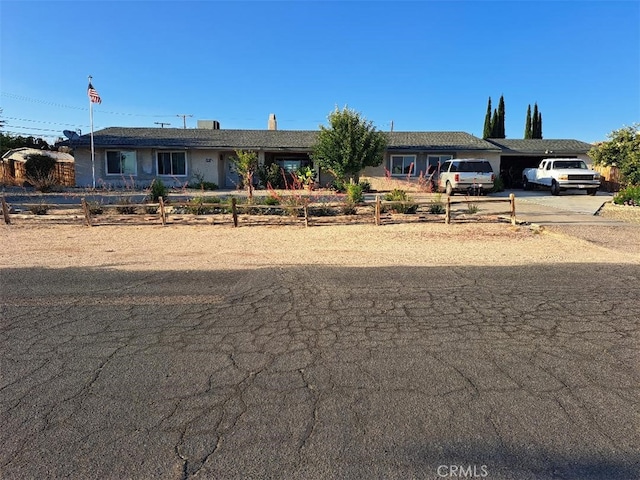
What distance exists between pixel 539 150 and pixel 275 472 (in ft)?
102

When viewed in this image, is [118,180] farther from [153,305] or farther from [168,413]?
[168,413]

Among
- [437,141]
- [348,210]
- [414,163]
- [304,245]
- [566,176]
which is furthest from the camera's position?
[437,141]

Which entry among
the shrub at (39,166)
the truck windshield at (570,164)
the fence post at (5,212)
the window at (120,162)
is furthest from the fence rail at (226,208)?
the shrub at (39,166)

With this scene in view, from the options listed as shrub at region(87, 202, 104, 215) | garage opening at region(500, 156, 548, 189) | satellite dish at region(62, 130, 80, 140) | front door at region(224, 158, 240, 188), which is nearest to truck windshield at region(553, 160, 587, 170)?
garage opening at region(500, 156, 548, 189)

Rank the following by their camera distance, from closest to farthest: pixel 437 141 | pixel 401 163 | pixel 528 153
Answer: pixel 401 163
pixel 528 153
pixel 437 141

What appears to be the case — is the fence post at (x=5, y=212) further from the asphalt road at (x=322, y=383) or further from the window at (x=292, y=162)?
the window at (x=292, y=162)

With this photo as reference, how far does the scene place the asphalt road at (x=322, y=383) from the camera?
2439 millimetres

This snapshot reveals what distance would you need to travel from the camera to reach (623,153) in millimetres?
19938

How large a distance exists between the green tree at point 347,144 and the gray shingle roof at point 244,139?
16.5 feet

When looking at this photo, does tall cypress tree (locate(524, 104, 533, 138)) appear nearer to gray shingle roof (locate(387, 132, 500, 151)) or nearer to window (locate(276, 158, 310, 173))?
gray shingle roof (locate(387, 132, 500, 151))

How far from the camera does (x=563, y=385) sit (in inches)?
127

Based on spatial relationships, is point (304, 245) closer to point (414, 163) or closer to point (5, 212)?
point (5, 212)

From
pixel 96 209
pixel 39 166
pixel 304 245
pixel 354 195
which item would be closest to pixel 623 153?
pixel 354 195

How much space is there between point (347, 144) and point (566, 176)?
11335mm
